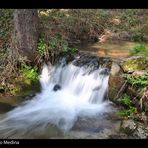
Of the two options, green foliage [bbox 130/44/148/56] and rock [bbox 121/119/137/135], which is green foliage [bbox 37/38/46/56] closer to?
green foliage [bbox 130/44/148/56]

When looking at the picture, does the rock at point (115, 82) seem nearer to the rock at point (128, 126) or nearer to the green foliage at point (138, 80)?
the green foliage at point (138, 80)

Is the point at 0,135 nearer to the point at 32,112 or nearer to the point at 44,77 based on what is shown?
the point at 32,112

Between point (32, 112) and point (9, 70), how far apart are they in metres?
1.62

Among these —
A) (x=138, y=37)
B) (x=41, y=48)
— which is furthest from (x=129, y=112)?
(x=138, y=37)

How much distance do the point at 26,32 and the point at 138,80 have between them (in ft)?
11.7

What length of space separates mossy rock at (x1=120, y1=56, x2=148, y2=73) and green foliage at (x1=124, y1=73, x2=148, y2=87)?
0.25 meters

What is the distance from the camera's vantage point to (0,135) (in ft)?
21.8

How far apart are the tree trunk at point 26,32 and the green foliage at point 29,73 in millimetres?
294

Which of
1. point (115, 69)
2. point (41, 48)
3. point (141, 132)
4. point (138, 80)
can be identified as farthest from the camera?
point (41, 48)

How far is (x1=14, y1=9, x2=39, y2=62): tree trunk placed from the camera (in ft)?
29.8

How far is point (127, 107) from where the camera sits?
7.57m

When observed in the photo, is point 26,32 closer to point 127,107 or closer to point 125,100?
point 125,100
